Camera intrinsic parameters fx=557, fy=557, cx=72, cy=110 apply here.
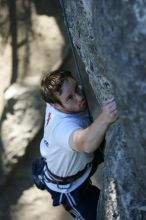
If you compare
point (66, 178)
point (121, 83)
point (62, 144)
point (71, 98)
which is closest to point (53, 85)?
point (71, 98)

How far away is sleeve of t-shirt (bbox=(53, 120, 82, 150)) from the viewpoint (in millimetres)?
1716

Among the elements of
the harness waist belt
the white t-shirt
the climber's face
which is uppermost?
the climber's face

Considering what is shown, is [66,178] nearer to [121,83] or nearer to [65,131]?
[65,131]

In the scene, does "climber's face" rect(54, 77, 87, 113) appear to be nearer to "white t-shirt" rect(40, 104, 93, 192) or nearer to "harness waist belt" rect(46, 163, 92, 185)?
"white t-shirt" rect(40, 104, 93, 192)

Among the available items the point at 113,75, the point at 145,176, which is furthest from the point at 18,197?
the point at 113,75

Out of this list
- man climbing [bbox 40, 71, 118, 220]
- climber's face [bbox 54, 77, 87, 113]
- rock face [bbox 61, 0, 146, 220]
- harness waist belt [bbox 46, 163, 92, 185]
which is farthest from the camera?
harness waist belt [bbox 46, 163, 92, 185]

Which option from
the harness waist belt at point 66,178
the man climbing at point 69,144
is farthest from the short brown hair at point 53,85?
the harness waist belt at point 66,178

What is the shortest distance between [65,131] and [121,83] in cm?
51

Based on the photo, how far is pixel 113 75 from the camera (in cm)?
126

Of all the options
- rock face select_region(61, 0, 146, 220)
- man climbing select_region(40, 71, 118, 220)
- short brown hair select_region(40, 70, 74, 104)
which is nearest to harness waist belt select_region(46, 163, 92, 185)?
man climbing select_region(40, 71, 118, 220)

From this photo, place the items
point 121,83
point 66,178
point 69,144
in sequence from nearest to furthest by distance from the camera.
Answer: point 121,83
point 69,144
point 66,178

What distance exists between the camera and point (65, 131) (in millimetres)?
1729

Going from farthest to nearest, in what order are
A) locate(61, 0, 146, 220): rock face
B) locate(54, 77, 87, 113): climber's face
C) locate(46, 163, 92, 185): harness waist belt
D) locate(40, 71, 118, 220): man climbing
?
locate(46, 163, 92, 185): harness waist belt < locate(54, 77, 87, 113): climber's face < locate(40, 71, 118, 220): man climbing < locate(61, 0, 146, 220): rock face

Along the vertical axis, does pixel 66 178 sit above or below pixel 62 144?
below
